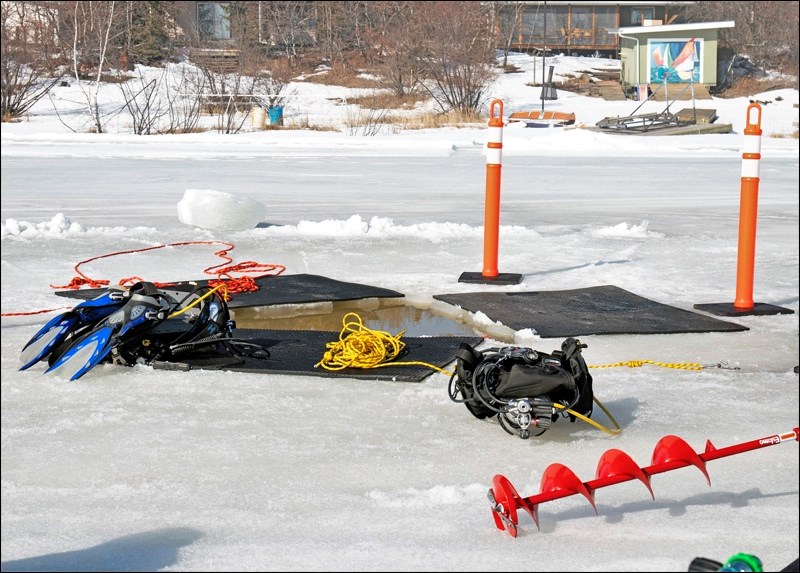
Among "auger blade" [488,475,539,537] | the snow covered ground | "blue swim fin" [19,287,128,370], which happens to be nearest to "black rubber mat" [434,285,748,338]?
the snow covered ground

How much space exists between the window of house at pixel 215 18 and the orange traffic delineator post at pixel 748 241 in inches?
1139

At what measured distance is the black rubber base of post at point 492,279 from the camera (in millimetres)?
8062

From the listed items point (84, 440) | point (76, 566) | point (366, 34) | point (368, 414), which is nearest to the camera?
point (76, 566)

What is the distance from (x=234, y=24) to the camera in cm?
3516

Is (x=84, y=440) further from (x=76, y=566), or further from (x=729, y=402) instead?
(x=729, y=402)

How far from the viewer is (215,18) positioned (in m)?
36.2

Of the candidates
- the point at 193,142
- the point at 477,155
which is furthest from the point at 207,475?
the point at 193,142

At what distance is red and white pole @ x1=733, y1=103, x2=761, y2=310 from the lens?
7219mm

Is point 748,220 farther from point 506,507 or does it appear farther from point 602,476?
point 506,507

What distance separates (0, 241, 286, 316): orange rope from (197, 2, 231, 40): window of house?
2616 centimetres

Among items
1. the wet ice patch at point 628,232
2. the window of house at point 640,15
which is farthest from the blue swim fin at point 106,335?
the window of house at point 640,15

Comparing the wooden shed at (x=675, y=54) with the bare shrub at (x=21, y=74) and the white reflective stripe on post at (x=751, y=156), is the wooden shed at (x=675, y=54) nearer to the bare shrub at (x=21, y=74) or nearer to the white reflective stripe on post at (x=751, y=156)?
the bare shrub at (x=21, y=74)

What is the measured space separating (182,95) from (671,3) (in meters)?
22.6

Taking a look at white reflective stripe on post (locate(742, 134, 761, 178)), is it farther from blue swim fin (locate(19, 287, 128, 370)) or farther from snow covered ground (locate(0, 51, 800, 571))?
blue swim fin (locate(19, 287, 128, 370))
